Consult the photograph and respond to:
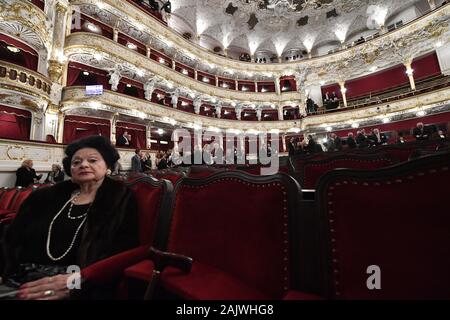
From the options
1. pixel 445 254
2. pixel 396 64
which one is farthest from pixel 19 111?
pixel 396 64

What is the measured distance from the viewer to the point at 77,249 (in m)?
1.10

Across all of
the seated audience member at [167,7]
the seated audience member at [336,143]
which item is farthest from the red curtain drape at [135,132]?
the seated audience member at [336,143]

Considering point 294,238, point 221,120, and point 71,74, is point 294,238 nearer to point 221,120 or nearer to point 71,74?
point 71,74

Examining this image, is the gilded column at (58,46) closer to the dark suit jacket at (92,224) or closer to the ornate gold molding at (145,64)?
the ornate gold molding at (145,64)

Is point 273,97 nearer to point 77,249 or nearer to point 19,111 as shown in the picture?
point 19,111

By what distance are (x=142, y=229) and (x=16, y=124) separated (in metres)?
11.2

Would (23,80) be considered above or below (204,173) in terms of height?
above

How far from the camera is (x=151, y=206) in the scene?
4.13ft

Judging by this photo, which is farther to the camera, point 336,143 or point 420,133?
point 336,143

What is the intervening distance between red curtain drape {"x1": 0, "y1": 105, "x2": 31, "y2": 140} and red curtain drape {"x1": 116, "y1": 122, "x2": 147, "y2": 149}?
3962 millimetres

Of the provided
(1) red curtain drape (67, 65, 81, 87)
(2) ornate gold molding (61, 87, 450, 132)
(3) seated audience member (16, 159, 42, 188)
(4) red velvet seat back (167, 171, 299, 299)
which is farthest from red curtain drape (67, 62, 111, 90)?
(4) red velvet seat back (167, 171, 299, 299)

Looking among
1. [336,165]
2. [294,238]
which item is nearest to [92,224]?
[294,238]

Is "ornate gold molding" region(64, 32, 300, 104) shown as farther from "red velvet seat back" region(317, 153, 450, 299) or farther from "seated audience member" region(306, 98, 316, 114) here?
"red velvet seat back" region(317, 153, 450, 299)

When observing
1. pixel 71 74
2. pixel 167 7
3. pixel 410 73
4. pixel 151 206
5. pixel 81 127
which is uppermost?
pixel 167 7
